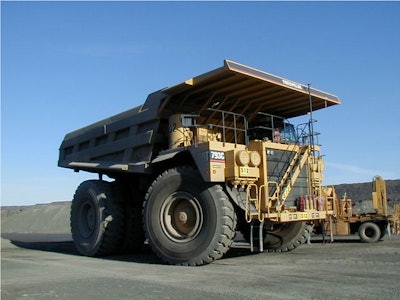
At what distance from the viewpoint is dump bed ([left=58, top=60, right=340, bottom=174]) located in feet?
32.8

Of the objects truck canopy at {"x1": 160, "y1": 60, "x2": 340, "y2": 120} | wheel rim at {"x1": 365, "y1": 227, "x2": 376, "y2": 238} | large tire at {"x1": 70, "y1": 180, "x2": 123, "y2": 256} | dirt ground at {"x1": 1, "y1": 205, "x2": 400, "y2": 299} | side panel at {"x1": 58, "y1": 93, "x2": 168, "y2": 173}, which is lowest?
dirt ground at {"x1": 1, "y1": 205, "x2": 400, "y2": 299}

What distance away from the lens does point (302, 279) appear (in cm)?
710

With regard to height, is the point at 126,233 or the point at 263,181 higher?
the point at 263,181

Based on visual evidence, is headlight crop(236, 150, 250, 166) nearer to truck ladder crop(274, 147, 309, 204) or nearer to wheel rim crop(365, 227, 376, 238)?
truck ladder crop(274, 147, 309, 204)

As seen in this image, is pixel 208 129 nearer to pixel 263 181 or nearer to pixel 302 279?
pixel 263 181

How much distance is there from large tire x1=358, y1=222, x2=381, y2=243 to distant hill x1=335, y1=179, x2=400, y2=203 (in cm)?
2321

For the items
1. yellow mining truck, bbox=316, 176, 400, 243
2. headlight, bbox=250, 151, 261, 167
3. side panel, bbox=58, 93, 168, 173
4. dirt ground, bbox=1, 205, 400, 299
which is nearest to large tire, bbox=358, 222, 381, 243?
yellow mining truck, bbox=316, 176, 400, 243

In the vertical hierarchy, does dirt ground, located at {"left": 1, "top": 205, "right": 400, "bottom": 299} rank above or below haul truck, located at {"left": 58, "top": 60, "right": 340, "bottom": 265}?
below

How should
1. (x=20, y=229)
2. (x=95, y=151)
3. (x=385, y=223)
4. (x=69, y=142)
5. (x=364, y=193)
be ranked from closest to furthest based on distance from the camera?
1. (x=95, y=151)
2. (x=69, y=142)
3. (x=385, y=223)
4. (x=20, y=229)
5. (x=364, y=193)

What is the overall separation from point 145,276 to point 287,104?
5829 millimetres

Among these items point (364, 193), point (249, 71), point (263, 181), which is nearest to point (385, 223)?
point (263, 181)

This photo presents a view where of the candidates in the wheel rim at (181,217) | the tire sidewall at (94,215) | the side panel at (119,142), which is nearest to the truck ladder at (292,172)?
the wheel rim at (181,217)

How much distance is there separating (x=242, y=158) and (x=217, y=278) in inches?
105

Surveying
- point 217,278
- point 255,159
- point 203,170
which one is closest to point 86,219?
point 203,170
